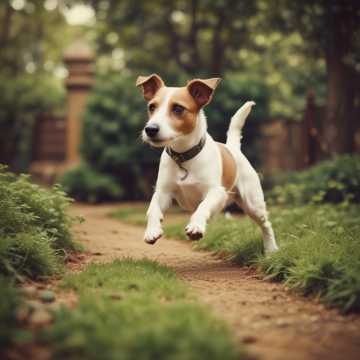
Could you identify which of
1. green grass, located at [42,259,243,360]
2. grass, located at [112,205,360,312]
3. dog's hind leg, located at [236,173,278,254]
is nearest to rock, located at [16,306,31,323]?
green grass, located at [42,259,243,360]

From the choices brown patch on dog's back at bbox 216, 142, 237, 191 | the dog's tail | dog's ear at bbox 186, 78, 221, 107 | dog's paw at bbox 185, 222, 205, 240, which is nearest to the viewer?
dog's paw at bbox 185, 222, 205, 240

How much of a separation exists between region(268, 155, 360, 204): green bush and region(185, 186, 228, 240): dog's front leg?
12.6ft

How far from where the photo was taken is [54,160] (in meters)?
16.3

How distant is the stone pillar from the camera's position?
1405cm

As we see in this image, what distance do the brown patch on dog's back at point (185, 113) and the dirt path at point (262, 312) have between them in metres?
1.25

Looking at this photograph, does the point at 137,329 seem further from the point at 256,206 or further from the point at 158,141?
the point at 256,206

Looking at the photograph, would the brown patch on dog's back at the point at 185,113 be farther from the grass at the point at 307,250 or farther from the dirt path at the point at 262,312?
the grass at the point at 307,250

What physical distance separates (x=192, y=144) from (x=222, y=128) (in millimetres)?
7800

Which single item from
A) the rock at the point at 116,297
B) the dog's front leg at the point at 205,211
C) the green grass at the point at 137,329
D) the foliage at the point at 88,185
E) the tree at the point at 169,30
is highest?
the tree at the point at 169,30

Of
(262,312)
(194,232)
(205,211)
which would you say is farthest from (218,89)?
(262,312)

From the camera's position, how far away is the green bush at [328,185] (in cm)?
817

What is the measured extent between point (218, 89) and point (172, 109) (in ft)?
26.6

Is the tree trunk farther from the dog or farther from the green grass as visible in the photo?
the green grass

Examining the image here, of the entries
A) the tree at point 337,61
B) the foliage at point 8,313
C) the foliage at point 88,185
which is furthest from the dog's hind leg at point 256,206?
the foliage at point 88,185
